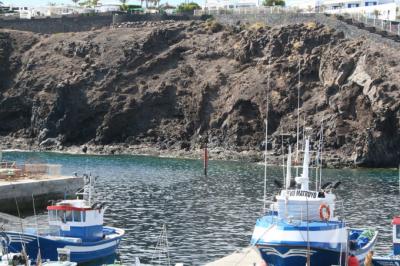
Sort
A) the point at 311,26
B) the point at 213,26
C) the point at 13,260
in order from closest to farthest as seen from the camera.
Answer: the point at 13,260 → the point at 311,26 → the point at 213,26

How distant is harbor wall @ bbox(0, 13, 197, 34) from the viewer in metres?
176

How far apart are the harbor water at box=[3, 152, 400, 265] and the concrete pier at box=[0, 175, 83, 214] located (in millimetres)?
1904

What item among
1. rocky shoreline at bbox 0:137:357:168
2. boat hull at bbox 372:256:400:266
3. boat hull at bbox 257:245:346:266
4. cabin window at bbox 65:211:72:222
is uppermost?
cabin window at bbox 65:211:72:222

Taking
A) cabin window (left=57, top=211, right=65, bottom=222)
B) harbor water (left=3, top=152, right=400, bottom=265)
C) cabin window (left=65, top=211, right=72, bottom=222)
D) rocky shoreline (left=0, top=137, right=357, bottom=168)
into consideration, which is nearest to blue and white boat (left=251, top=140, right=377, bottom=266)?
harbor water (left=3, top=152, right=400, bottom=265)

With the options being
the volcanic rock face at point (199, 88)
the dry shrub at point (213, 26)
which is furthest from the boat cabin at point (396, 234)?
the dry shrub at point (213, 26)

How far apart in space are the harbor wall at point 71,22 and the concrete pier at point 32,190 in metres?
96.0

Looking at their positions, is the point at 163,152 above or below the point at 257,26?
below

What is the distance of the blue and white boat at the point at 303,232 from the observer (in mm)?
44344

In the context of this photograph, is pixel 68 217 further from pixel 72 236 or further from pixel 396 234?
pixel 396 234

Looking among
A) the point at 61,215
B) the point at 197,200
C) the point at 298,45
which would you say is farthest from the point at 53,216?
the point at 298,45

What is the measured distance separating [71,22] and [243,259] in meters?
136

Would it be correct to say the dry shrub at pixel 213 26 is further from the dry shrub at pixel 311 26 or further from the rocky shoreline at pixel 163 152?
the rocky shoreline at pixel 163 152

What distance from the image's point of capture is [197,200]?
8350 cm

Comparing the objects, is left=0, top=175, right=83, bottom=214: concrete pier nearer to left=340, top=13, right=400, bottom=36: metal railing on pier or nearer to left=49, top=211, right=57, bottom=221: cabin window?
left=49, top=211, right=57, bottom=221: cabin window
